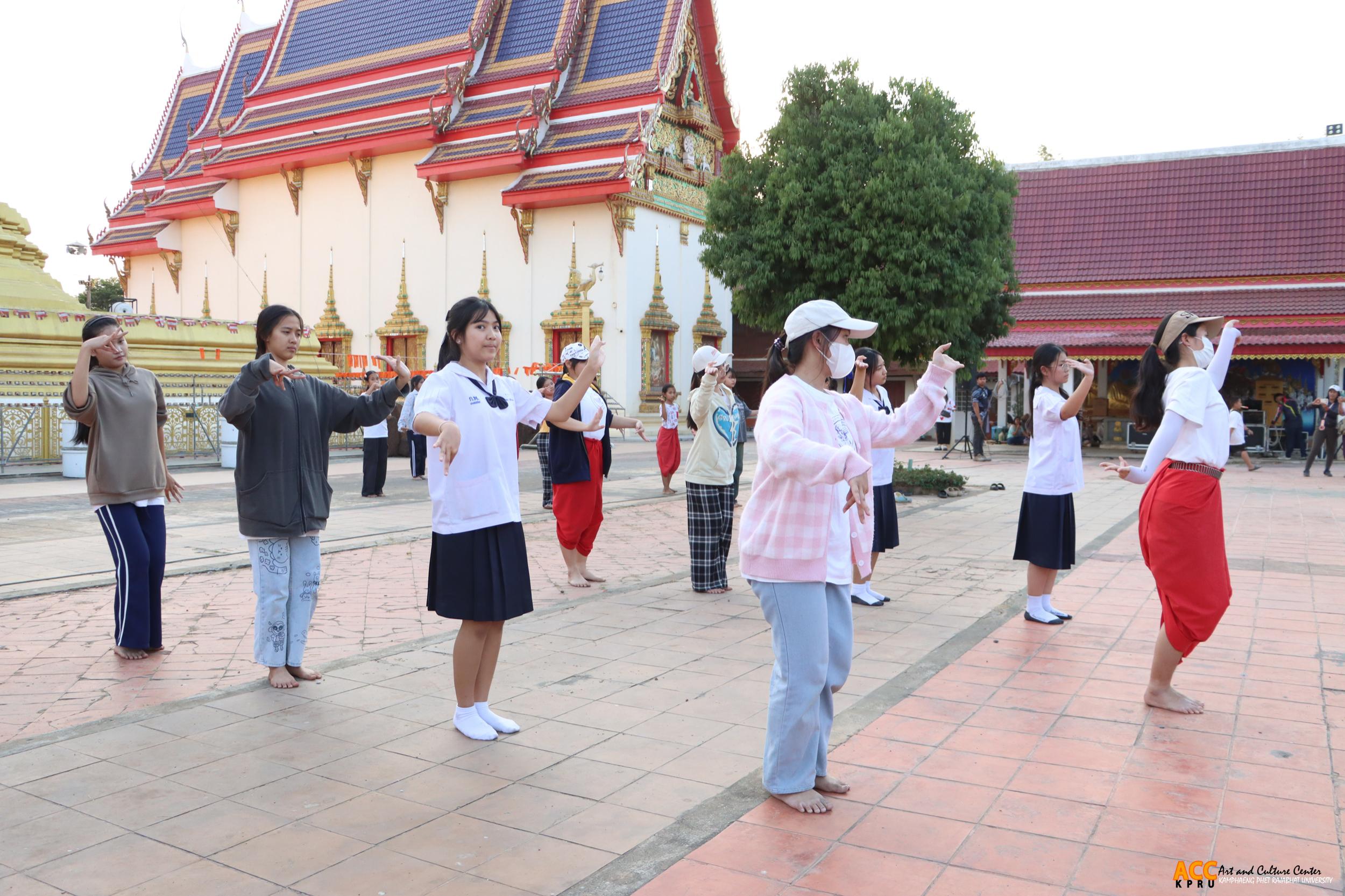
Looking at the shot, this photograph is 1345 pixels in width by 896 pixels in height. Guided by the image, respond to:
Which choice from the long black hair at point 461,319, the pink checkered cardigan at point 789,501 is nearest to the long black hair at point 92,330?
the long black hair at point 461,319

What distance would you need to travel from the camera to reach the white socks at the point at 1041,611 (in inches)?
247

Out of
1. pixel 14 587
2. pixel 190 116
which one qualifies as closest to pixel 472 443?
pixel 14 587

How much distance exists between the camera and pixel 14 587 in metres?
6.96

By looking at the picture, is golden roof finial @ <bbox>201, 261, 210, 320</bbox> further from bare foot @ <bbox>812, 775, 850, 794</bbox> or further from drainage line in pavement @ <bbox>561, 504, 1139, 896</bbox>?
bare foot @ <bbox>812, 775, 850, 794</bbox>

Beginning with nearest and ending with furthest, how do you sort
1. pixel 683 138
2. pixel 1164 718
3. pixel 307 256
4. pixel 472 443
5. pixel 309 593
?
pixel 472 443
pixel 1164 718
pixel 309 593
pixel 683 138
pixel 307 256

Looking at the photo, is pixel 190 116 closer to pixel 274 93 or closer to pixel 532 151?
pixel 274 93

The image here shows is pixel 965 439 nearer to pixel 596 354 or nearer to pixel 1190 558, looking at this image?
pixel 1190 558

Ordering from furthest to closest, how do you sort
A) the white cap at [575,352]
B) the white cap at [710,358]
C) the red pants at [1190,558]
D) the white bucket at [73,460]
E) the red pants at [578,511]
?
the white bucket at [73,460]
the red pants at [578,511]
the white cap at [575,352]
the white cap at [710,358]
the red pants at [1190,558]

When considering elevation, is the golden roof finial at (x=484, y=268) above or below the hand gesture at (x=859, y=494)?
above

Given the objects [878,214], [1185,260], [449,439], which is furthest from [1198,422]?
[1185,260]

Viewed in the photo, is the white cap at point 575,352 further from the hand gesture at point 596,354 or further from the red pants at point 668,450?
the red pants at point 668,450

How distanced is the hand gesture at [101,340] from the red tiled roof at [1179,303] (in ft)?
72.2

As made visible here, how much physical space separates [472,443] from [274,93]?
32163mm

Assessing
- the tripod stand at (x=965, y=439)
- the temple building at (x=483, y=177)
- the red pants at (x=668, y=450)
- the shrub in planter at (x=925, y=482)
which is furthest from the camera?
the temple building at (x=483, y=177)
